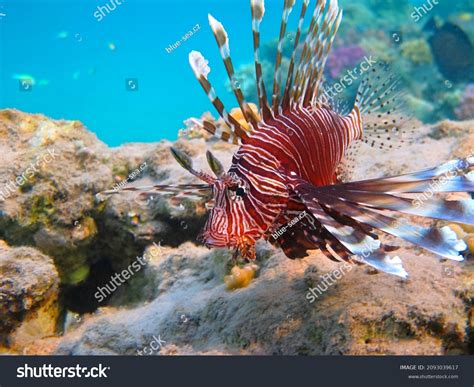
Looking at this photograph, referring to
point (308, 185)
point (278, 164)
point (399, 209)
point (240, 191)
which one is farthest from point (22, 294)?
point (399, 209)

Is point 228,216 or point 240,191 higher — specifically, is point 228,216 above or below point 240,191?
below

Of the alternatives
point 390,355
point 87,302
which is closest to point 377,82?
point 390,355

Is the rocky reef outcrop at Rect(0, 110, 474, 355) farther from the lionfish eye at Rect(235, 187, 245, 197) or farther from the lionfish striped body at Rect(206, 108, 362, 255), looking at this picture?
the lionfish eye at Rect(235, 187, 245, 197)

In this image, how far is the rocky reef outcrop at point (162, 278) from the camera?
2188 millimetres

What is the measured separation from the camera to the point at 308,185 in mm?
2301

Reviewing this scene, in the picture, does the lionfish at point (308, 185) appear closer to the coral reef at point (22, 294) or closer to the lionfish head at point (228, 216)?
the lionfish head at point (228, 216)

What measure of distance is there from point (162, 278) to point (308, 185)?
104 inches

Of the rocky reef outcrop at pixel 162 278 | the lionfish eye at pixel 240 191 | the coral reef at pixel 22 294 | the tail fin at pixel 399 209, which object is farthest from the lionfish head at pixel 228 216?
the coral reef at pixel 22 294

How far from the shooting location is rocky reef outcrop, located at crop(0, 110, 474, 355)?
219 cm

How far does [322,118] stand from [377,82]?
4.36 ft

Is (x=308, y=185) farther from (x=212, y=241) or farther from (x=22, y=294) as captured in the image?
(x=22, y=294)

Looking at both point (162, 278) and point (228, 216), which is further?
point (162, 278)

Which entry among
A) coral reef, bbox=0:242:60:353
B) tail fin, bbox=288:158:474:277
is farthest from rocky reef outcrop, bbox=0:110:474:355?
tail fin, bbox=288:158:474:277

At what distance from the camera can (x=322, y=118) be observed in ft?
9.78
